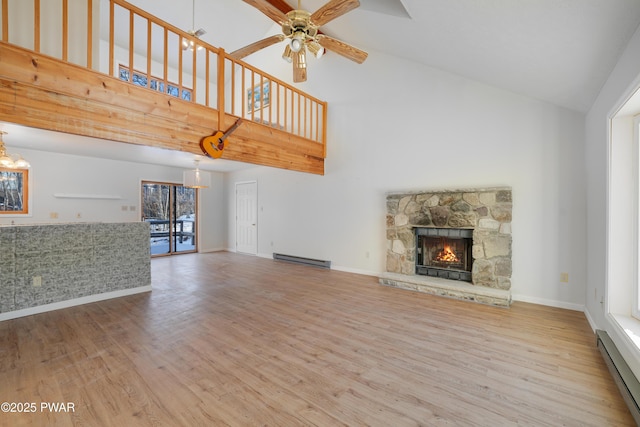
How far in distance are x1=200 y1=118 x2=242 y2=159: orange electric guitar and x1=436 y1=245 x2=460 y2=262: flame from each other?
3.57 metres

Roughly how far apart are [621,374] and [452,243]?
8.13 ft

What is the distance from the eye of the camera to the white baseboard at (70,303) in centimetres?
309

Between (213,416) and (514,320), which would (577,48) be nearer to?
(514,320)

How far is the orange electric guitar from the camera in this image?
3.37 metres

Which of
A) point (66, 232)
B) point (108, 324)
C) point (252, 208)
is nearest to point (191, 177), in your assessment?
point (252, 208)

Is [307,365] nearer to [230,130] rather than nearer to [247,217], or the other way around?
[230,130]

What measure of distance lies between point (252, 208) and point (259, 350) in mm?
5377

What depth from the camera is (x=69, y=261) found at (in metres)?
3.46

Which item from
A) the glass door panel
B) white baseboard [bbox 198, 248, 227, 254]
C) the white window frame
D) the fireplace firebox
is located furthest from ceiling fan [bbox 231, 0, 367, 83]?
white baseboard [bbox 198, 248, 227, 254]

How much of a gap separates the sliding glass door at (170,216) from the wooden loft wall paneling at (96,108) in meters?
4.64

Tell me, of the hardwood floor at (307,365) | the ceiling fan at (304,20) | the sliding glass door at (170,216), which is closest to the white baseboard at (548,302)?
the hardwood floor at (307,365)

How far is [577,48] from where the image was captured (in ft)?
6.77

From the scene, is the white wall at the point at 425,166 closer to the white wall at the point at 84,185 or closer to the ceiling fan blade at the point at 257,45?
the ceiling fan blade at the point at 257,45

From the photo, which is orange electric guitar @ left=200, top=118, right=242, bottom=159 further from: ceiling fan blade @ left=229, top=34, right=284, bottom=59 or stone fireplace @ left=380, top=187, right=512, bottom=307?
stone fireplace @ left=380, top=187, right=512, bottom=307
